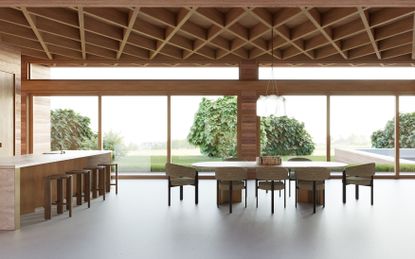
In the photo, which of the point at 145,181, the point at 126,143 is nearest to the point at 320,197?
the point at 145,181

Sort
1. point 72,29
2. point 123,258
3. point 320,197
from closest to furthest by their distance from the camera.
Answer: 1. point 123,258
2. point 320,197
3. point 72,29

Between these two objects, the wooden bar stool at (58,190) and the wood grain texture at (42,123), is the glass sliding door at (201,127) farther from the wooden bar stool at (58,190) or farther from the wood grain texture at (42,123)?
the wooden bar stool at (58,190)

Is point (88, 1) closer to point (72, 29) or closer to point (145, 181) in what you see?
point (72, 29)

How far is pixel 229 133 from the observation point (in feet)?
32.1

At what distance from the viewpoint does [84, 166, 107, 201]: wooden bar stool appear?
716cm

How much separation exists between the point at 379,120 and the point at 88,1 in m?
8.31

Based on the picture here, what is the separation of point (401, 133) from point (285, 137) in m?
2.96

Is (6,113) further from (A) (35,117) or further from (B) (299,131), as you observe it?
(B) (299,131)

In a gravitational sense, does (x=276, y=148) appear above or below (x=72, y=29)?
below

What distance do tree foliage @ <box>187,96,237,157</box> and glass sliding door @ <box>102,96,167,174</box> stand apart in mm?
841

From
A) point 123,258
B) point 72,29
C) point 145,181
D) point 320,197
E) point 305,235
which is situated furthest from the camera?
point 145,181

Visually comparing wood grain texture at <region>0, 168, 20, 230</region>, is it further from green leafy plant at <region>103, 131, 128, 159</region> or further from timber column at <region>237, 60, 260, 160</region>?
timber column at <region>237, 60, 260, 160</region>

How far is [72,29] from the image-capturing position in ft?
26.1

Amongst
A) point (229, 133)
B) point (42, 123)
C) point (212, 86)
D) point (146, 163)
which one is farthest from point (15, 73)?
point (229, 133)
